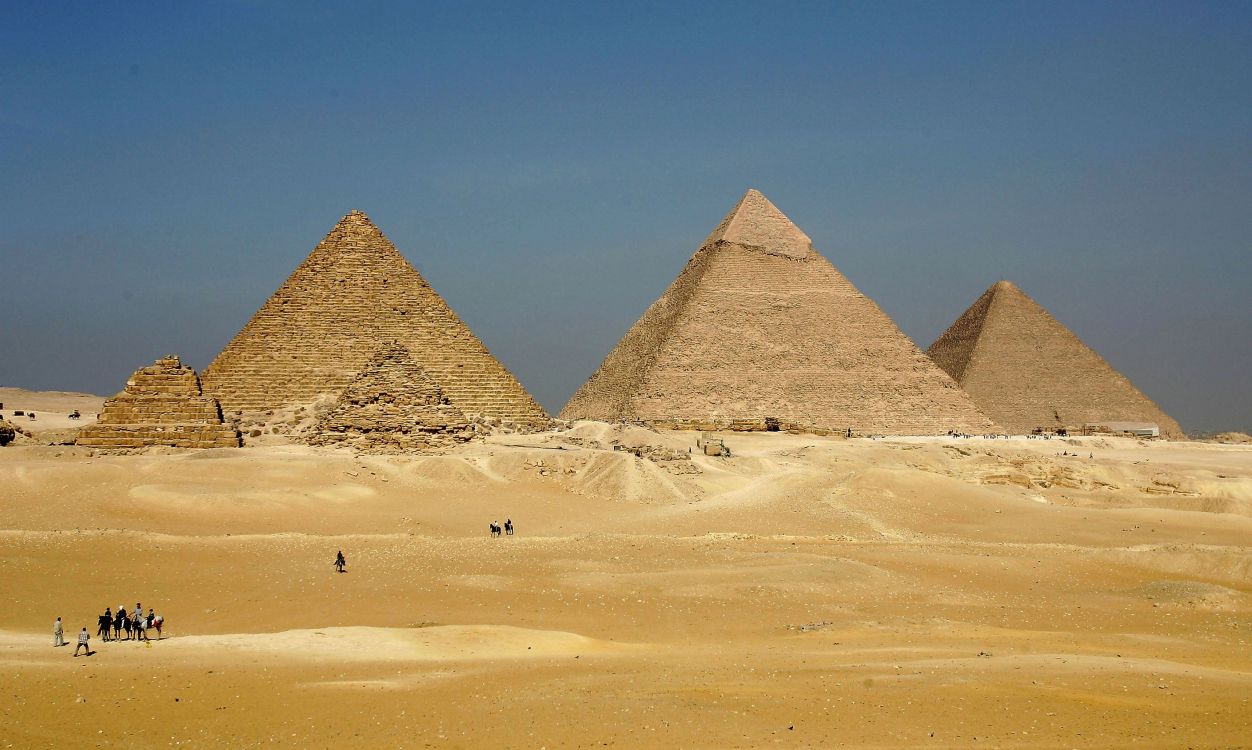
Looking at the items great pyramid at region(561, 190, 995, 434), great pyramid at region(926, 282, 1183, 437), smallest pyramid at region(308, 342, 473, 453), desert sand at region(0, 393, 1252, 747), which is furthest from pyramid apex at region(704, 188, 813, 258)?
smallest pyramid at region(308, 342, 473, 453)

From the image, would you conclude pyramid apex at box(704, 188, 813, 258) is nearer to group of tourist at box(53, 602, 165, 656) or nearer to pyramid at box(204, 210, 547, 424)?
pyramid at box(204, 210, 547, 424)

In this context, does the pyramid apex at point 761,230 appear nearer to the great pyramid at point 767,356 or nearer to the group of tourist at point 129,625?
the great pyramid at point 767,356

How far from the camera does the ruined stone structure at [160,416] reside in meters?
21.7

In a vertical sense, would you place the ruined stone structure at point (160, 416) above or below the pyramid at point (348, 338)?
below

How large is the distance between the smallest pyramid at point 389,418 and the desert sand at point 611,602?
506 mm

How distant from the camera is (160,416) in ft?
72.5

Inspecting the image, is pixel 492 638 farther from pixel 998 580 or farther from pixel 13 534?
pixel 13 534

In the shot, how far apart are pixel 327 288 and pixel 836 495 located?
49.7 ft

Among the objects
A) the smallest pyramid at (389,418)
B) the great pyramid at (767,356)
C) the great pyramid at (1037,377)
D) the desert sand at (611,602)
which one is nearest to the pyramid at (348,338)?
the desert sand at (611,602)

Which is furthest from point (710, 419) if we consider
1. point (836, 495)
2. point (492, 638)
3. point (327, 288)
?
point (492, 638)

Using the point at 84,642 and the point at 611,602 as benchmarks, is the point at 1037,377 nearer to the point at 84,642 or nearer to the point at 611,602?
the point at 611,602

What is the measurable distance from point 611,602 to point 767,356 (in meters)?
32.1

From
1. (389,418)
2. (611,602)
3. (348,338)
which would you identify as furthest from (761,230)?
(611,602)

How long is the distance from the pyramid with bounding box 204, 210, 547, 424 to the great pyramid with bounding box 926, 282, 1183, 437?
2609 cm
